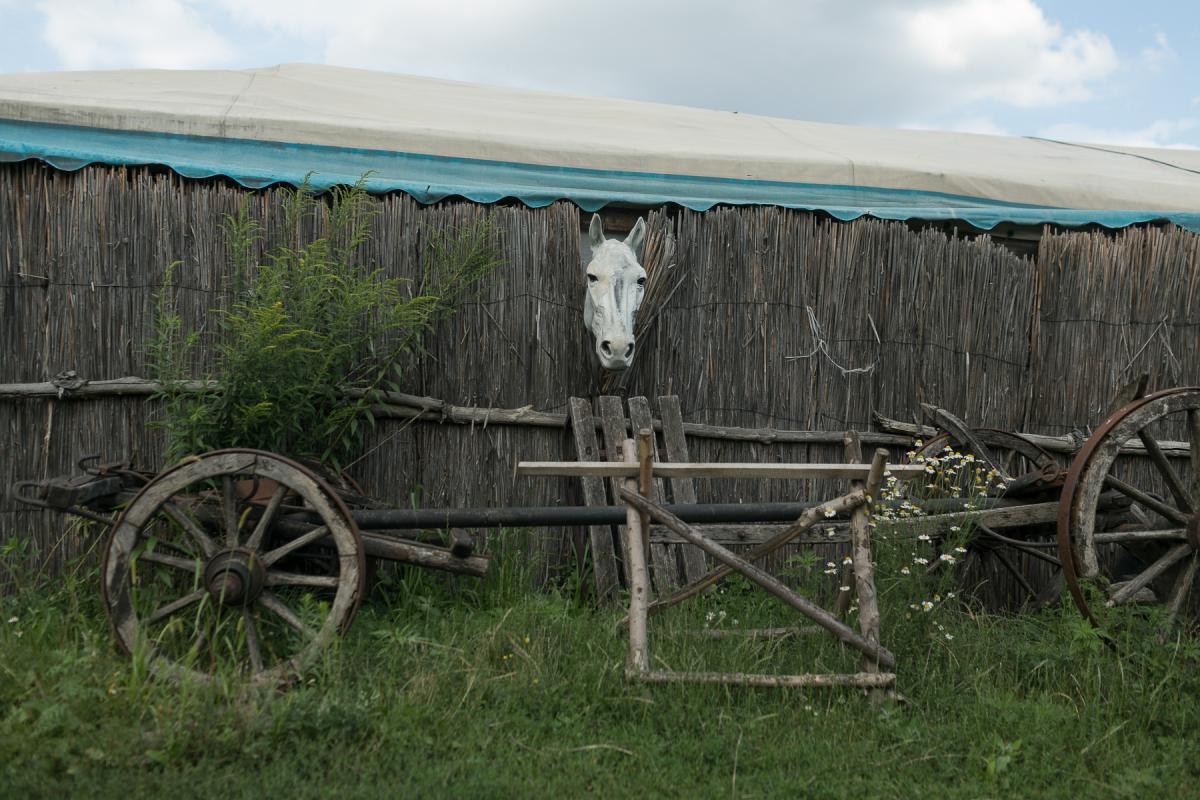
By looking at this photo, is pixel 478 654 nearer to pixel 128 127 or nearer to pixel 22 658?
pixel 22 658

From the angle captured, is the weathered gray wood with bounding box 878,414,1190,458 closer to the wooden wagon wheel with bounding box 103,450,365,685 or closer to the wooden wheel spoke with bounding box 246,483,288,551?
the wooden wagon wheel with bounding box 103,450,365,685

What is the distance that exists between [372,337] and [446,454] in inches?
29.9

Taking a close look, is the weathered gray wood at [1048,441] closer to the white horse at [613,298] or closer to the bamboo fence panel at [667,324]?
the bamboo fence panel at [667,324]

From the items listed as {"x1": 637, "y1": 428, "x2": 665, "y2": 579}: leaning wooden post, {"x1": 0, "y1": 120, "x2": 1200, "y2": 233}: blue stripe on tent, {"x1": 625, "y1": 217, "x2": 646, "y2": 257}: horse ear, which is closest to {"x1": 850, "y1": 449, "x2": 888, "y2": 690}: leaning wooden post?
{"x1": 637, "y1": 428, "x2": 665, "y2": 579}: leaning wooden post

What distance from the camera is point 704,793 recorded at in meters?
2.89

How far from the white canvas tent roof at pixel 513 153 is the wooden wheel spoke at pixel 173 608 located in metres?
2.37

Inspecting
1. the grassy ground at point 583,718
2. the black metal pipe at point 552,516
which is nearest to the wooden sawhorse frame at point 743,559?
the grassy ground at point 583,718

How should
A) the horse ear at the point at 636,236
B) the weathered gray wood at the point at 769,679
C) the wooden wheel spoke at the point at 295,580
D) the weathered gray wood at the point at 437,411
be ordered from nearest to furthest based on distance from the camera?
the weathered gray wood at the point at 769,679 → the wooden wheel spoke at the point at 295,580 → the weathered gray wood at the point at 437,411 → the horse ear at the point at 636,236

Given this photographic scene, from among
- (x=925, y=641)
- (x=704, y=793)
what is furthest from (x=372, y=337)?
(x=925, y=641)

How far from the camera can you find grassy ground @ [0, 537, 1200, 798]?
2850mm

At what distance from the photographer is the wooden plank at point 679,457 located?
487cm

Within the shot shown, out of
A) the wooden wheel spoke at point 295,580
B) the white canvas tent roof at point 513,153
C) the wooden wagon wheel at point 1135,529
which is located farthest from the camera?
the white canvas tent roof at point 513,153

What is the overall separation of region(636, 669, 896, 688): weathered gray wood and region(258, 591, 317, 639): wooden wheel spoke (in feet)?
4.29

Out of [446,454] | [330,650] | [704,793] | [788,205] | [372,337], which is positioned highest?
[788,205]
